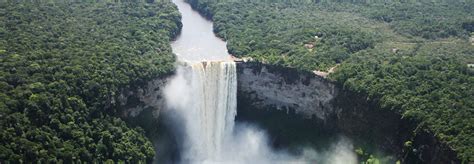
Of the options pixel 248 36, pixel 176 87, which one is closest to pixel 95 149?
pixel 176 87

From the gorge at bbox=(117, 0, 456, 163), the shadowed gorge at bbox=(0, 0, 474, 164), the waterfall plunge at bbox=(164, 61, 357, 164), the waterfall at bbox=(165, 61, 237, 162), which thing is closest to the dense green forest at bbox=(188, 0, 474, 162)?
the shadowed gorge at bbox=(0, 0, 474, 164)

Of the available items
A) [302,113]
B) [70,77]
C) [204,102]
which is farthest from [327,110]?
[70,77]

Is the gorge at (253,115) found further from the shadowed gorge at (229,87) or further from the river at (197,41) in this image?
the river at (197,41)

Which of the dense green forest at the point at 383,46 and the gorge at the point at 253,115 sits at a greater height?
the dense green forest at the point at 383,46

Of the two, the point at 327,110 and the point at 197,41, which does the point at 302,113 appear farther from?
the point at 197,41

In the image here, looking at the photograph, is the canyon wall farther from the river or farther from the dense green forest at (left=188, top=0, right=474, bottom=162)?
the river

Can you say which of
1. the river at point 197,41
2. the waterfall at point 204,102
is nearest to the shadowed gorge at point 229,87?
the waterfall at point 204,102

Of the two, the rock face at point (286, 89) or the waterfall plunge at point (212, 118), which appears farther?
the rock face at point (286, 89)
